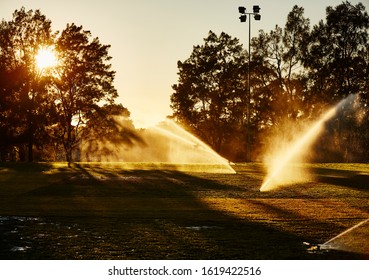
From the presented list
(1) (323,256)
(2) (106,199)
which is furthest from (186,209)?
(1) (323,256)

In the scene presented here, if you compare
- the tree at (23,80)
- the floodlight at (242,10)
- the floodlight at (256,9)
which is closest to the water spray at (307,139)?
the floodlight at (256,9)

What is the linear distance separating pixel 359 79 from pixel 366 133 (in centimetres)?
617

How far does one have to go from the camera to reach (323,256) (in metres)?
10.3

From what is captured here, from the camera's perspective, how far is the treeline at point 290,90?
6297 cm

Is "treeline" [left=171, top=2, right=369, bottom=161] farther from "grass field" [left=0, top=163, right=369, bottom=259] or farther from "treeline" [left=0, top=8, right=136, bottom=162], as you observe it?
"grass field" [left=0, top=163, right=369, bottom=259]

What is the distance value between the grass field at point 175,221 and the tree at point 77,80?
36.5 m

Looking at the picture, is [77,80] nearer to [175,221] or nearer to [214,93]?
[214,93]

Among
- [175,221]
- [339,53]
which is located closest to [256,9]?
[339,53]

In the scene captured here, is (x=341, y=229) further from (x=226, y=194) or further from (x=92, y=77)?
(x=92, y=77)

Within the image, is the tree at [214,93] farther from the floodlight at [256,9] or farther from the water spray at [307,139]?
the floodlight at [256,9]

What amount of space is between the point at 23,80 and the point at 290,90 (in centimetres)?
3039

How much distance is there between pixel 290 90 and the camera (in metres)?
66.2

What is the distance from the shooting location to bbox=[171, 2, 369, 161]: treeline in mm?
62969

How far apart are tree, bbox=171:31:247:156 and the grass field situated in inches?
1866
